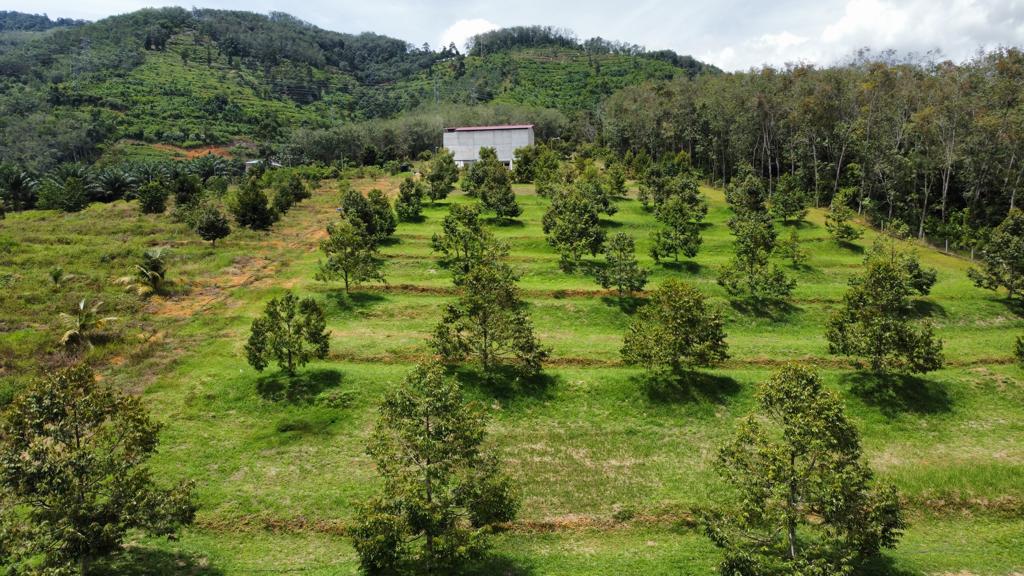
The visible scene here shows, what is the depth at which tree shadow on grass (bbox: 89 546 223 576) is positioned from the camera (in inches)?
955

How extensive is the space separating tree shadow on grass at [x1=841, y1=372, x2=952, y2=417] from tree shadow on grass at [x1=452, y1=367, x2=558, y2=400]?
74.3 ft

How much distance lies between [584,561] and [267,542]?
1555 cm

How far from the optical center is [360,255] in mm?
Answer: 53812

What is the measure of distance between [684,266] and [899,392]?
27.5m

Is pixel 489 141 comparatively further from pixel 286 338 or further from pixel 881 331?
pixel 881 331

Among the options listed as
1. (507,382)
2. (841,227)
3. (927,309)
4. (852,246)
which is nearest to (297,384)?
(507,382)

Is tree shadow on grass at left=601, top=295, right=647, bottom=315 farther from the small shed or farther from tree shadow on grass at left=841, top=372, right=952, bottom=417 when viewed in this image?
the small shed

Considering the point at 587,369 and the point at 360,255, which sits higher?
the point at 360,255

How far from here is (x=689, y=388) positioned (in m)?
41.1

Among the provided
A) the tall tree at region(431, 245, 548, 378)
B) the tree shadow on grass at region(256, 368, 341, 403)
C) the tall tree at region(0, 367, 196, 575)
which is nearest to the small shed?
the tall tree at region(431, 245, 548, 378)

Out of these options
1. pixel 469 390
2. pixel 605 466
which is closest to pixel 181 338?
pixel 469 390

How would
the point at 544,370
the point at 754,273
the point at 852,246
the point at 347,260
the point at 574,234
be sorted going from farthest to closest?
the point at 852,246 < the point at 574,234 < the point at 754,273 < the point at 347,260 < the point at 544,370

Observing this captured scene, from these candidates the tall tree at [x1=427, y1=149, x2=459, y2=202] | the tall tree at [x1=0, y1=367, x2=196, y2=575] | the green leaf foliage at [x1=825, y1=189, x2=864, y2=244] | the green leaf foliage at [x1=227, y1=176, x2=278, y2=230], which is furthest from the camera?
the tall tree at [x1=427, y1=149, x2=459, y2=202]

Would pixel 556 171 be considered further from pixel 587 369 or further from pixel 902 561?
pixel 902 561
